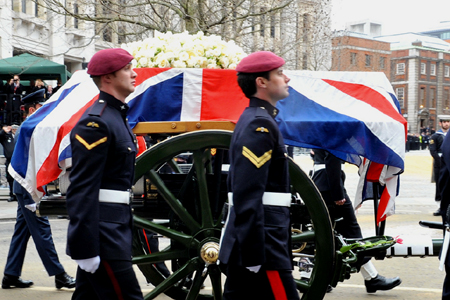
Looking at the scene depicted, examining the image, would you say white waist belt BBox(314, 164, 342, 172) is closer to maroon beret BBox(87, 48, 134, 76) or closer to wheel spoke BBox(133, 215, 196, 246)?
wheel spoke BBox(133, 215, 196, 246)

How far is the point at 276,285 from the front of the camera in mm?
3283

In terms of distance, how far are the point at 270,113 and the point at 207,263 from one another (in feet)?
3.89

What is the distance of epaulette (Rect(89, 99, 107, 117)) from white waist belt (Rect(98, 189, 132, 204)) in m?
0.38

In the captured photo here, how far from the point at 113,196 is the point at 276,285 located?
2.96ft

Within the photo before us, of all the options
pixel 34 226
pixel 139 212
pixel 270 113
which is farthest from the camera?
pixel 34 226

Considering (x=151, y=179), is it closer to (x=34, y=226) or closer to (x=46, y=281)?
(x=34, y=226)

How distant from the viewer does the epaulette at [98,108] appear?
335 cm

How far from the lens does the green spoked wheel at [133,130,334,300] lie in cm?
407

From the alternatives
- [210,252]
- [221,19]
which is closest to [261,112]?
[210,252]

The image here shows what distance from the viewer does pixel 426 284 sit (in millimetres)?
6250

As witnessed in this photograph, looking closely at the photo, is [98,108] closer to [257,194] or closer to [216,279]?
[257,194]

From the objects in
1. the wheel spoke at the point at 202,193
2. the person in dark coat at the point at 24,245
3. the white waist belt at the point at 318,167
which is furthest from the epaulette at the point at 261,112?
the person in dark coat at the point at 24,245

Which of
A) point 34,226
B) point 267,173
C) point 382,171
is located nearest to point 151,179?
point 267,173

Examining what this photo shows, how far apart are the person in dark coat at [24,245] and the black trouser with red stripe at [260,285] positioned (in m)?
3.00
